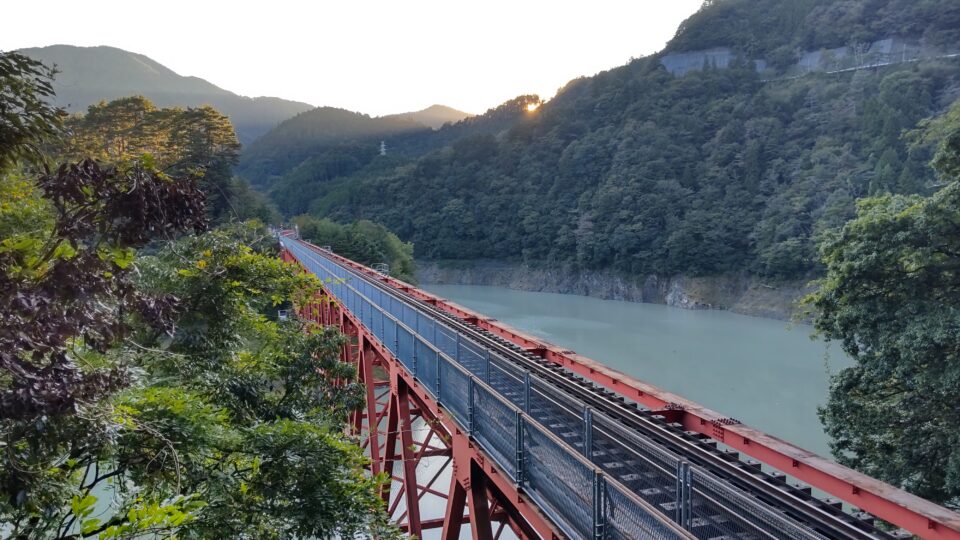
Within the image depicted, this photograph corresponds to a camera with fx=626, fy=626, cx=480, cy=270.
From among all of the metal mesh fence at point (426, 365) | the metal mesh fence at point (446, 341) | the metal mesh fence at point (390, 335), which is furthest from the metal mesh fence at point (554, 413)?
the metal mesh fence at point (390, 335)

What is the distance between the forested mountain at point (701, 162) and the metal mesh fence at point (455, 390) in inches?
1279

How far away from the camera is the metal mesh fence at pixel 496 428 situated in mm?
4473

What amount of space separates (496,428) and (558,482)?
1.02 meters

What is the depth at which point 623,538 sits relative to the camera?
319cm

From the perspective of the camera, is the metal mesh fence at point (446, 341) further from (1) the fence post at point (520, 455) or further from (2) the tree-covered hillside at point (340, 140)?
(2) the tree-covered hillside at point (340, 140)

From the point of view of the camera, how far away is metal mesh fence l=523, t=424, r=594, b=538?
11.5ft

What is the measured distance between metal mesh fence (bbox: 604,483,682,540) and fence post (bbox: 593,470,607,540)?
1 centimetres

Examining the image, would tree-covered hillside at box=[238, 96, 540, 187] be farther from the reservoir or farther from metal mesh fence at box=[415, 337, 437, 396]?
metal mesh fence at box=[415, 337, 437, 396]

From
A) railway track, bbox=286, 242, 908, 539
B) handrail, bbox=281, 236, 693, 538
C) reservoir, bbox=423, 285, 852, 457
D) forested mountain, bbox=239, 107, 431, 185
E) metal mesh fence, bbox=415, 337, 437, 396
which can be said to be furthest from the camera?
forested mountain, bbox=239, 107, 431, 185

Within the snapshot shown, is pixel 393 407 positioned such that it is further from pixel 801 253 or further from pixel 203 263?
pixel 801 253

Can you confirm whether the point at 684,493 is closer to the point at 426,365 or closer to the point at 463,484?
the point at 463,484

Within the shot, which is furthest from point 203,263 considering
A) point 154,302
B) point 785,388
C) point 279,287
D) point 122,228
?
point 785,388

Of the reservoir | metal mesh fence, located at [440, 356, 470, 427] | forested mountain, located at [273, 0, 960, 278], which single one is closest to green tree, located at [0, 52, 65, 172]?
metal mesh fence, located at [440, 356, 470, 427]

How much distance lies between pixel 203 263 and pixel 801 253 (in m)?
37.8
